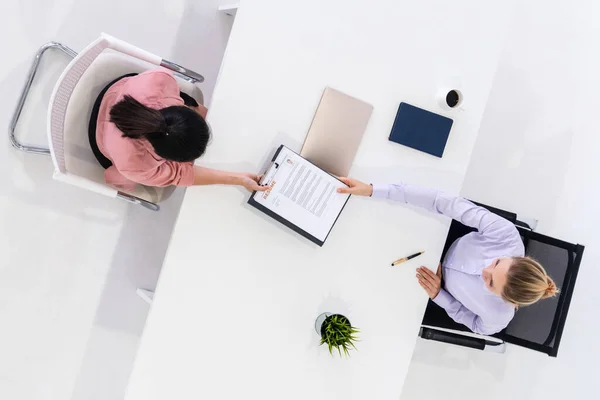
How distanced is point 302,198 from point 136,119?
1.95ft

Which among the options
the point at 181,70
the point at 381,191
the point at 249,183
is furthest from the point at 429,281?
the point at 181,70

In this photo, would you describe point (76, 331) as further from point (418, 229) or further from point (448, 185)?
point (448, 185)

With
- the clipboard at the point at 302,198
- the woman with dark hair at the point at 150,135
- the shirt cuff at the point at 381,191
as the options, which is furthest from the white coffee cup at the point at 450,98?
the woman with dark hair at the point at 150,135

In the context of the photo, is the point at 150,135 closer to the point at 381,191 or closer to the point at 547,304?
the point at 381,191

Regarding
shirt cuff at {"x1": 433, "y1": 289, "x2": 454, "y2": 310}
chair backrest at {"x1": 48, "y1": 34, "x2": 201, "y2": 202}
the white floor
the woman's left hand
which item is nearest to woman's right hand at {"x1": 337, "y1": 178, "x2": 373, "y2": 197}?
the woman's left hand

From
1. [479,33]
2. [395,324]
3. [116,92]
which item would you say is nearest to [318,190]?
[395,324]

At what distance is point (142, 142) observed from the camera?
1.29 meters

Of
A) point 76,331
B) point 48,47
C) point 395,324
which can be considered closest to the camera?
point 395,324

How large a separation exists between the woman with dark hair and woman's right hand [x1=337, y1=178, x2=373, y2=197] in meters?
0.30

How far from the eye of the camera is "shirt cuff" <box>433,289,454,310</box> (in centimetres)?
168

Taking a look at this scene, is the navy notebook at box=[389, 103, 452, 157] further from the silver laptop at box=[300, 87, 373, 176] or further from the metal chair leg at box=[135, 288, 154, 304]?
the metal chair leg at box=[135, 288, 154, 304]

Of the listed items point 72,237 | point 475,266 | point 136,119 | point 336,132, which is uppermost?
point 336,132

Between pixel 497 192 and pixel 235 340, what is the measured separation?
1718 millimetres

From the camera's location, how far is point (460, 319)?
172 centimetres
